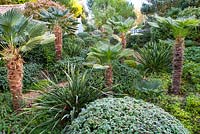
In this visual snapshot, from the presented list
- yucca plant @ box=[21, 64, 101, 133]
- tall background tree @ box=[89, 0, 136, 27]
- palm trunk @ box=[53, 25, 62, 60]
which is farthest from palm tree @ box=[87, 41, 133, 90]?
tall background tree @ box=[89, 0, 136, 27]

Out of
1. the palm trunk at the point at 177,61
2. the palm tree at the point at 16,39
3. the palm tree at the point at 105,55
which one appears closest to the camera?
the palm tree at the point at 16,39

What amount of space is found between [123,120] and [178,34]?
3069 mm

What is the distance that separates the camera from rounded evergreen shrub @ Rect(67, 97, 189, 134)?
15.0 ft

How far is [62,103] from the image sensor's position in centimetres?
614

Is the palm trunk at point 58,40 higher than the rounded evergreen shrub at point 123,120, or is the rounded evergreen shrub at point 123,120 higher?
the palm trunk at point 58,40

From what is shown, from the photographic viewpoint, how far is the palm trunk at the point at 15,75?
20.6 feet

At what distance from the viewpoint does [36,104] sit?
6.08 meters

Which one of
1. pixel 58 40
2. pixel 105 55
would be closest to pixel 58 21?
pixel 58 40

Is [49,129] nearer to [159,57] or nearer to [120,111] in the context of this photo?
[120,111]

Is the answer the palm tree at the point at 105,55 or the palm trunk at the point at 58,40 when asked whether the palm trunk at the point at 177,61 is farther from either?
the palm trunk at the point at 58,40

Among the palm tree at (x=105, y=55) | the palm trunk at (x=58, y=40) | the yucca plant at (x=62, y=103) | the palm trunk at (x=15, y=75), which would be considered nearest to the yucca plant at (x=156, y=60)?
the palm tree at (x=105, y=55)

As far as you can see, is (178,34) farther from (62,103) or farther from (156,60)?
(62,103)

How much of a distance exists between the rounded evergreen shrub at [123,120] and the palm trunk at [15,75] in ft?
6.51

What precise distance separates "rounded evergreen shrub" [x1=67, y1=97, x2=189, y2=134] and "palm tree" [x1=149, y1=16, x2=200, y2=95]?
232cm
